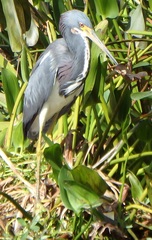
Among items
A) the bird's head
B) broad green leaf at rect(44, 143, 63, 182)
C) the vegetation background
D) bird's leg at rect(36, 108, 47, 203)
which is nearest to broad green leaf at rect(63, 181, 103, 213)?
the vegetation background

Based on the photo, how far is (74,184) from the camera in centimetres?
342

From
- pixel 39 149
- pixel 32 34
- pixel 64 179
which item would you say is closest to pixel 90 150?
pixel 39 149

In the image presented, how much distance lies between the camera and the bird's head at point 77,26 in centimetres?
408

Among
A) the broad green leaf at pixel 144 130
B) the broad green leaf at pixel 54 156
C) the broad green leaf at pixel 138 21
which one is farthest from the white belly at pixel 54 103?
the broad green leaf at pixel 54 156

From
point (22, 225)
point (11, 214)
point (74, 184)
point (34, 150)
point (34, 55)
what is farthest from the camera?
point (34, 55)

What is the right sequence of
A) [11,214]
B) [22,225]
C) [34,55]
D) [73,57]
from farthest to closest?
1. [34,55]
2. [73,57]
3. [11,214]
4. [22,225]

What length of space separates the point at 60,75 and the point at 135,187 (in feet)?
2.75

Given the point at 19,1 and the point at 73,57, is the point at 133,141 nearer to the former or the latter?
the point at 73,57

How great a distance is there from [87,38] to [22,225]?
1176 mm

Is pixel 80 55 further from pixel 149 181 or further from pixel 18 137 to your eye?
pixel 149 181

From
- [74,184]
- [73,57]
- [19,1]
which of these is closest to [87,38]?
[73,57]

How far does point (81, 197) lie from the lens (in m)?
3.48

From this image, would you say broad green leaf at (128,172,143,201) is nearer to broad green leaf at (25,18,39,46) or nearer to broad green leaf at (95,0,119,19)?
broad green leaf at (95,0,119,19)

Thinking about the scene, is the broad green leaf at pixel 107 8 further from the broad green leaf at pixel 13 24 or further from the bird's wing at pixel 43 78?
the broad green leaf at pixel 13 24
